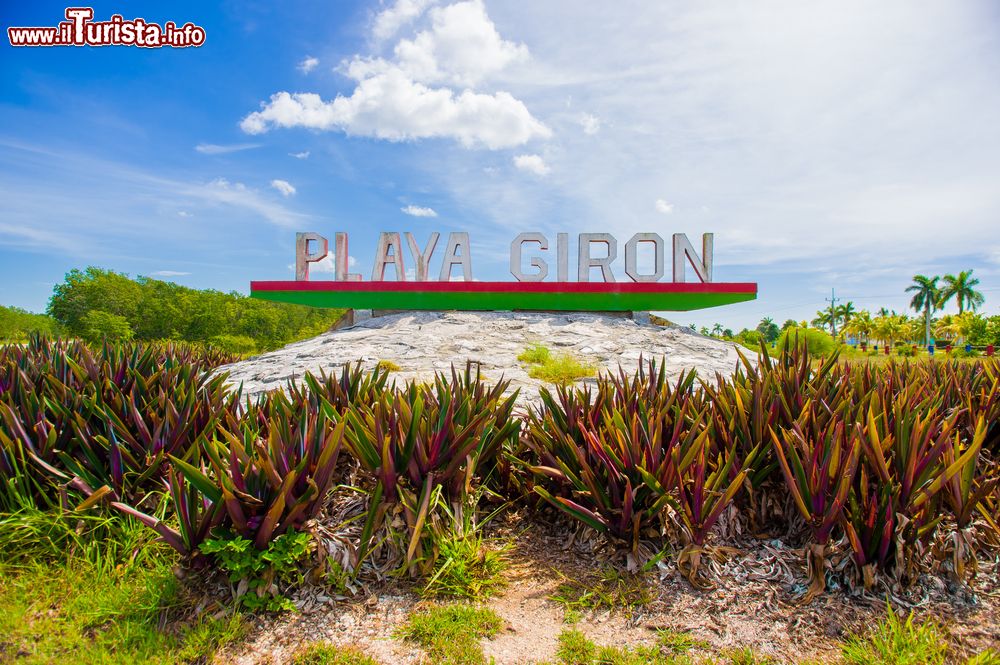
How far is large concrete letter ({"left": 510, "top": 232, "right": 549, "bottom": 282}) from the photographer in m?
16.1

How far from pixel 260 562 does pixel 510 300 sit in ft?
44.0

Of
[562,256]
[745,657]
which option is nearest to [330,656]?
[745,657]

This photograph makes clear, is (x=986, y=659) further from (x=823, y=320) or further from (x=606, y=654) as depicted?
(x=823, y=320)

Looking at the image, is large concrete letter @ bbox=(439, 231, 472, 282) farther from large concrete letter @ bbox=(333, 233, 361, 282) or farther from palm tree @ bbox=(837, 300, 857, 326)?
palm tree @ bbox=(837, 300, 857, 326)

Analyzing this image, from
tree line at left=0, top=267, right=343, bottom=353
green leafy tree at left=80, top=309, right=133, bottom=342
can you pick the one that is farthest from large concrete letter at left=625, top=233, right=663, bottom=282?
green leafy tree at left=80, top=309, right=133, bottom=342

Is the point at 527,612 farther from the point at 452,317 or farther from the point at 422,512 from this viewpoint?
the point at 452,317

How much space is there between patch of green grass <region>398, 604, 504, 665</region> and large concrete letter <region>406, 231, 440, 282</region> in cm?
1426

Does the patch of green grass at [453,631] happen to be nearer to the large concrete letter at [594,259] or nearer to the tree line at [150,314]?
the large concrete letter at [594,259]

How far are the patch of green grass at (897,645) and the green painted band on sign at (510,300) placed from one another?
13402 millimetres

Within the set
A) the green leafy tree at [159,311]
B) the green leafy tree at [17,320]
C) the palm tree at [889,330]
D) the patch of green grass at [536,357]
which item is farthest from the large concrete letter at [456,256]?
the palm tree at [889,330]

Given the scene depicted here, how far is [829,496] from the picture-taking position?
3.06 meters

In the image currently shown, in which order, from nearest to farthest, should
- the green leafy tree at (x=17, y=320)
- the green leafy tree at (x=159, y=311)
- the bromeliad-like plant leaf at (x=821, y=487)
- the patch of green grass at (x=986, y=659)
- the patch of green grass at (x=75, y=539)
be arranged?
the patch of green grass at (x=986, y=659) < the bromeliad-like plant leaf at (x=821, y=487) < the patch of green grass at (x=75, y=539) < the green leafy tree at (x=159, y=311) < the green leafy tree at (x=17, y=320)

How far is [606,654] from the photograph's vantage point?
262cm

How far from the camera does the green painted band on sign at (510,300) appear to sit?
16.0m
